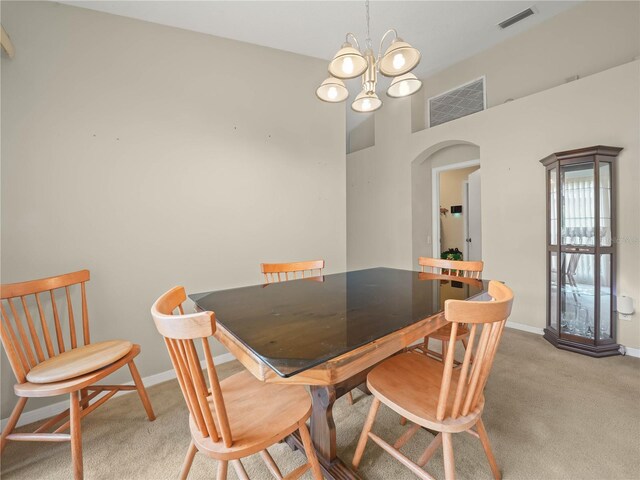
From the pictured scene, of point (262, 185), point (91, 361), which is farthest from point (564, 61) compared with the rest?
point (91, 361)

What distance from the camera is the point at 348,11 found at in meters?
2.43

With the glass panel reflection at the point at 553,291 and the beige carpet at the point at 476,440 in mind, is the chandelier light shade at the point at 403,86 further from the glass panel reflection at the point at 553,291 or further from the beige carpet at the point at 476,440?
the glass panel reflection at the point at 553,291

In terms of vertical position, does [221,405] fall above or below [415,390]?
above

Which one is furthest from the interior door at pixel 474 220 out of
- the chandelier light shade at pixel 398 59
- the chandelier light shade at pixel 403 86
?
the chandelier light shade at pixel 398 59

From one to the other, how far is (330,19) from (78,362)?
10.6ft

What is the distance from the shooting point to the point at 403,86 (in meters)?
1.76

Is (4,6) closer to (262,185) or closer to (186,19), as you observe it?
(186,19)

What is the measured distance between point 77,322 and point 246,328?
64.7 inches

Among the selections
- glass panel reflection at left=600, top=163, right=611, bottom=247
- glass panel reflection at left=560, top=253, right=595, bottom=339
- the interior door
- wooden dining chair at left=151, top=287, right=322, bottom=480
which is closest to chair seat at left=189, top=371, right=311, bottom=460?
wooden dining chair at left=151, top=287, right=322, bottom=480

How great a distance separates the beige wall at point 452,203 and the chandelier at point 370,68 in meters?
4.39

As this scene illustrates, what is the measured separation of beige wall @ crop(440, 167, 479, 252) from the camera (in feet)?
18.5

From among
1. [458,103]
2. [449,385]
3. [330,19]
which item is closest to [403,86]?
[330,19]

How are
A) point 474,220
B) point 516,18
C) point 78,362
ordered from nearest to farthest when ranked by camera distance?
point 78,362
point 516,18
point 474,220

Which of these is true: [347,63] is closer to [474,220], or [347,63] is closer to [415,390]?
[415,390]
